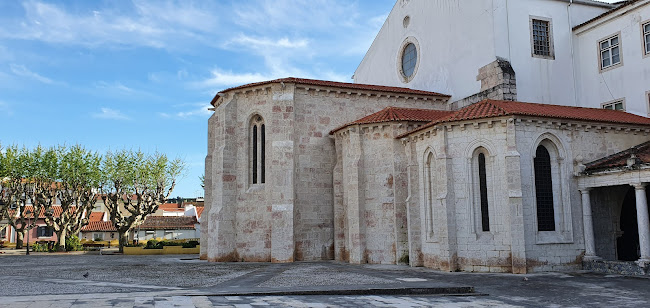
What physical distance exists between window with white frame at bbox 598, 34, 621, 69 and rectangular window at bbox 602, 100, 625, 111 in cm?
185

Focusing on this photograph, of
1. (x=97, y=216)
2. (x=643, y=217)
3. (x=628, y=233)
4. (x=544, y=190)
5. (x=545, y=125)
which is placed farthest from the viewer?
(x=97, y=216)

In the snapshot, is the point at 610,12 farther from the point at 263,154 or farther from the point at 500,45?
the point at 263,154

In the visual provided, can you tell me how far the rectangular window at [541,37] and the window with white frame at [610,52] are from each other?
2.34 m

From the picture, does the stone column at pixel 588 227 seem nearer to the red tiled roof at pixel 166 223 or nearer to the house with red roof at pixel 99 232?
the red tiled roof at pixel 166 223

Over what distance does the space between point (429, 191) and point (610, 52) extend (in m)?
12.3

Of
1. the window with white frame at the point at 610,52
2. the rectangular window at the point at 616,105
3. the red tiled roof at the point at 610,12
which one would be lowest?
the rectangular window at the point at 616,105

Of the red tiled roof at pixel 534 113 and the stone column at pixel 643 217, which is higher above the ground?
the red tiled roof at pixel 534 113

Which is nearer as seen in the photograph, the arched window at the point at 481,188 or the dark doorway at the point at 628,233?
the arched window at the point at 481,188

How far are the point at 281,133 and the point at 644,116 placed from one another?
16.7 meters

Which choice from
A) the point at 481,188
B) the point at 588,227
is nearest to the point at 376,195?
the point at 481,188

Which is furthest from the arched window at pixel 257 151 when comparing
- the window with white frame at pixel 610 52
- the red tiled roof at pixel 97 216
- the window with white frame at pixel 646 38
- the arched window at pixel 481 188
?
the red tiled roof at pixel 97 216

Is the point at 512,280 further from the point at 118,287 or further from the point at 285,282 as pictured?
the point at 118,287

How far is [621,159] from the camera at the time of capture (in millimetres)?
18562

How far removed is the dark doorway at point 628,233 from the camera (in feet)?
64.6
